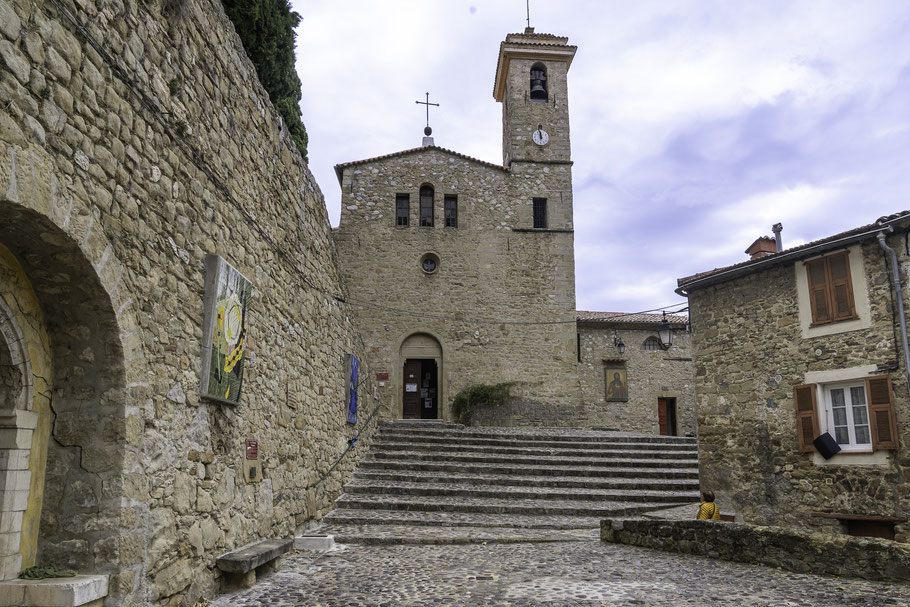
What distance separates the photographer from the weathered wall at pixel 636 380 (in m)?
20.0

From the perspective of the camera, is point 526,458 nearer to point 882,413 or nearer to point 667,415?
point 882,413

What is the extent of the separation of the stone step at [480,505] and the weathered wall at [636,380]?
920cm

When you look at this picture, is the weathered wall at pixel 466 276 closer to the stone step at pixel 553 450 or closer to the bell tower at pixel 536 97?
the bell tower at pixel 536 97

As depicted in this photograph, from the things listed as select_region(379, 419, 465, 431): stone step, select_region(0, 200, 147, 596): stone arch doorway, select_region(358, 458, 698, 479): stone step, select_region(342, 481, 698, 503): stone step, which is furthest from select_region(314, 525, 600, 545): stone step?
select_region(379, 419, 465, 431): stone step

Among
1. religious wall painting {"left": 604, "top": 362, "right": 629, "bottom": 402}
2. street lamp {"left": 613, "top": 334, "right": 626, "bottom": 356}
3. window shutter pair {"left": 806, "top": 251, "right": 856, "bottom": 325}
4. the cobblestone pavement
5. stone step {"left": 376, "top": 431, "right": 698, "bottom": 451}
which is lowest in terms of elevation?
the cobblestone pavement

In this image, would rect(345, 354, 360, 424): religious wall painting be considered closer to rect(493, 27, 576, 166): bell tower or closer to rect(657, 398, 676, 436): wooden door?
rect(493, 27, 576, 166): bell tower

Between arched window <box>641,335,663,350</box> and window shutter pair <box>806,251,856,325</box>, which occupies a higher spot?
arched window <box>641,335,663,350</box>

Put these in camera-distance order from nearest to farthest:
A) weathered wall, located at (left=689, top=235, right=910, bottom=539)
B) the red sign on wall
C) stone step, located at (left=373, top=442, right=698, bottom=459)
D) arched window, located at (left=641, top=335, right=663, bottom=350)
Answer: the red sign on wall → weathered wall, located at (left=689, top=235, right=910, bottom=539) → stone step, located at (left=373, top=442, right=698, bottom=459) → arched window, located at (left=641, top=335, right=663, bottom=350)

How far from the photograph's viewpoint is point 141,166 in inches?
169

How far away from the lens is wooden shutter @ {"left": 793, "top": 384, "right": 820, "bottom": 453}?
10.0 m

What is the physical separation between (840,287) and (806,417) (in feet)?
6.48

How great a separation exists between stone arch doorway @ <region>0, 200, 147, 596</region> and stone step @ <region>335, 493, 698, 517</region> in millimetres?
6276

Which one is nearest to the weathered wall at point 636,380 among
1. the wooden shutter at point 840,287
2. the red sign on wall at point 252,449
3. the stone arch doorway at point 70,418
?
the wooden shutter at point 840,287

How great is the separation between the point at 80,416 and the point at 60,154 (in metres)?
1.47
